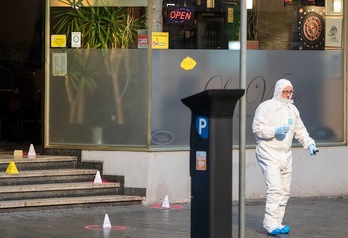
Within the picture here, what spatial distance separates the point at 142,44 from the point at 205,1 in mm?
1206

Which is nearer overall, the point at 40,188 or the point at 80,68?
the point at 40,188

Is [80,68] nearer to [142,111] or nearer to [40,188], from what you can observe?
[142,111]

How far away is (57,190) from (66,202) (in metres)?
0.31

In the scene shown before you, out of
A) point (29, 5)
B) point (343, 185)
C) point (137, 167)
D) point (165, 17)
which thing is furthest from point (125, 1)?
point (343, 185)

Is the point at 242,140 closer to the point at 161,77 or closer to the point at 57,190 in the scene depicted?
the point at 57,190

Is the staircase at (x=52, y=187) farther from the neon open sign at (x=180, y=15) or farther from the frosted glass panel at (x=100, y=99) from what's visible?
the neon open sign at (x=180, y=15)

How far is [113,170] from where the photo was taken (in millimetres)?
13086

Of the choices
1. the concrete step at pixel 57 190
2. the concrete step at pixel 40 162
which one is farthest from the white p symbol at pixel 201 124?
the concrete step at pixel 40 162

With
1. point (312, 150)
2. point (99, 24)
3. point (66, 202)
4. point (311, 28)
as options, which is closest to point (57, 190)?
point (66, 202)

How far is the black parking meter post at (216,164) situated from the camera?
22.5 feet

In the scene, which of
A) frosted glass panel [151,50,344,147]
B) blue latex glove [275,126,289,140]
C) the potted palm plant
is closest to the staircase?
the potted palm plant

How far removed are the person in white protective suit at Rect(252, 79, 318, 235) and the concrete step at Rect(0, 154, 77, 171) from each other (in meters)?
3.66

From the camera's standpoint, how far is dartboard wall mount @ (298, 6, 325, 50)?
559 inches

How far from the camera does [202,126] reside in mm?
7020
